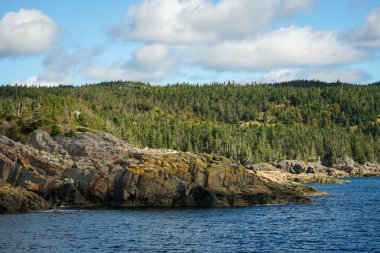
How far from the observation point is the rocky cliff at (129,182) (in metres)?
106

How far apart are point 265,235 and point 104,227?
24.3 metres

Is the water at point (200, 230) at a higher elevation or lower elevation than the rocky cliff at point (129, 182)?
lower

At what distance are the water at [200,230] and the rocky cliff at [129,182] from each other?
18.5 feet

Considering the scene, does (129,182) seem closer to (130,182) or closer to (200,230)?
(130,182)

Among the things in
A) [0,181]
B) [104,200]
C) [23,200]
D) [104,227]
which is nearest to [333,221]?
[104,227]

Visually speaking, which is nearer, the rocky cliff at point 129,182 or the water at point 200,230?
the water at point 200,230

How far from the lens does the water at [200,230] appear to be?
2640 inches

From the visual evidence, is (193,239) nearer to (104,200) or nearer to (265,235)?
(265,235)

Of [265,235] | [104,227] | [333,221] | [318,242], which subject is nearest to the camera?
[318,242]

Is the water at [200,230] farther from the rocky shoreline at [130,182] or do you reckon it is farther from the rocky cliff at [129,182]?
the rocky cliff at [129,182]

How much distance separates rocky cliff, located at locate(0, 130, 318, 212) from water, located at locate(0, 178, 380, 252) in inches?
222

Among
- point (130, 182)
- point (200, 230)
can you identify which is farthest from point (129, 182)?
point (200, 230)

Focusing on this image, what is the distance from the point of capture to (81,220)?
8981cm

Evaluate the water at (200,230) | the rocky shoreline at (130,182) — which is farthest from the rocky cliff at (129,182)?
the water at (200,230)
